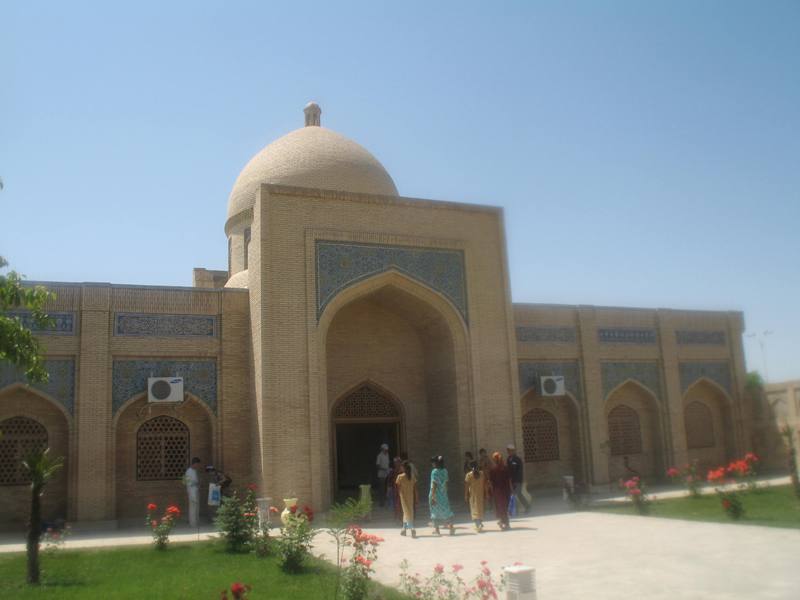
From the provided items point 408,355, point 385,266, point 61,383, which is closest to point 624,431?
point 408,355

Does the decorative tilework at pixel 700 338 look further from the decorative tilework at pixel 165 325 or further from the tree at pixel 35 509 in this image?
the tree at pixel 35 509

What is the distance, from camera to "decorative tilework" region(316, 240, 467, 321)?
13.9m

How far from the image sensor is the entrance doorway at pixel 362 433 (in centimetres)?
1549

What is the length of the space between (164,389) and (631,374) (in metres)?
10.6

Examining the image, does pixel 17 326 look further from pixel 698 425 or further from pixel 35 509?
pixel 698 425

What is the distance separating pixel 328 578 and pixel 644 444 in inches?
486

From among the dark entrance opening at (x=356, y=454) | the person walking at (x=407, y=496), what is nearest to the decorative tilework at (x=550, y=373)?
the dark entrance opening at (x=356, y=454)

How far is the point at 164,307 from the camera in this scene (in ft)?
44.9

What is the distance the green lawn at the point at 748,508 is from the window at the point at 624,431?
140 inches

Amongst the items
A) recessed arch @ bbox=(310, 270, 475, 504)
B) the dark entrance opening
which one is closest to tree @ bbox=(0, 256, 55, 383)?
recessed arch @ bbox=(310, 270, 475, 504)

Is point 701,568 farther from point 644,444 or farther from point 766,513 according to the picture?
point 644,444

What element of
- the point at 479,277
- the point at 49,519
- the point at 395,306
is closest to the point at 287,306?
the point at 395,306

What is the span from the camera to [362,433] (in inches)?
712

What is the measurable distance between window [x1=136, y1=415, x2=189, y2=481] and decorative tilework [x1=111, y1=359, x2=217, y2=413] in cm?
62
